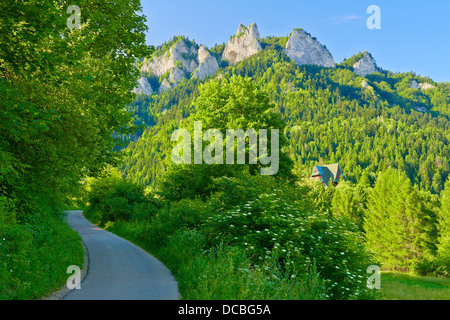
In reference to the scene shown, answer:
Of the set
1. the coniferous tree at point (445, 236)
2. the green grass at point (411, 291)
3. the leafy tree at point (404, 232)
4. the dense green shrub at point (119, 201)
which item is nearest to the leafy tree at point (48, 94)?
the green grass at point (411, 291)

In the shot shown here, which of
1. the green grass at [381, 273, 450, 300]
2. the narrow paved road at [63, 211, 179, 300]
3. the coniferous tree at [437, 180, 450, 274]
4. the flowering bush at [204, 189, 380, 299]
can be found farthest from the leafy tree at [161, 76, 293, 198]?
the coniferous tree at [437, 180, 450, 274]

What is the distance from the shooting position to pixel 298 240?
1063cm

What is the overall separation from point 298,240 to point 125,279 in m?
6.06

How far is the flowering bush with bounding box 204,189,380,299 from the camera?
10.1 m

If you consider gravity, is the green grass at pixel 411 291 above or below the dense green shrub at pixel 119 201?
below

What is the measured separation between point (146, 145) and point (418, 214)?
17176cm

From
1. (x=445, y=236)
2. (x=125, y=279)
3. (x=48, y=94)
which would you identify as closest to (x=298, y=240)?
(x=125, y=279)

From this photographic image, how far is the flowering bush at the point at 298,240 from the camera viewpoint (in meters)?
10.1

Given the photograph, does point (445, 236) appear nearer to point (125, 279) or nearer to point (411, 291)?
point (411, 291)

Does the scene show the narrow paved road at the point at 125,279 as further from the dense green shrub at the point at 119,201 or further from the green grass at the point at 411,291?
the dense green shrub at the point at 119,201

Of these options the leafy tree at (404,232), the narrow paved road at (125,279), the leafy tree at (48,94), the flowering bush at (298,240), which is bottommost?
the leafy tree at (404,232)

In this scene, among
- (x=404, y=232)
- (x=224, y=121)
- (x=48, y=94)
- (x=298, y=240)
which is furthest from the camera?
(x=404, y=232)

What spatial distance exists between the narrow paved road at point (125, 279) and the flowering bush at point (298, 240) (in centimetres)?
245
